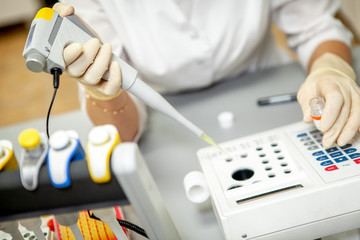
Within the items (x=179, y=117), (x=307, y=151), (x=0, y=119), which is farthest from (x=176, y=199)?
(x=0, y=119)

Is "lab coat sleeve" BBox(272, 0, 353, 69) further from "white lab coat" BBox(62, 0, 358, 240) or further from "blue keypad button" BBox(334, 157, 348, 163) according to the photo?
"blue keypad button" BBox(334, 157, 348, 163)

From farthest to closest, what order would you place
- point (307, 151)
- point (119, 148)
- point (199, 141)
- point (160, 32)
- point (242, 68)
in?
point (242, 68), point (160, 32), point (199, 141), point (307, 151), point (119, 148)

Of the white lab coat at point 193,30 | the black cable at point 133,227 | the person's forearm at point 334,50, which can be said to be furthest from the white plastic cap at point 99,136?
the person's forearm at point 334,50

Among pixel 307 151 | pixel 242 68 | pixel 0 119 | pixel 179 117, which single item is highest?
pixel 0 119

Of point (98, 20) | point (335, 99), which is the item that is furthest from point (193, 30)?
point (335, 99)

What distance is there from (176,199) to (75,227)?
27 cm

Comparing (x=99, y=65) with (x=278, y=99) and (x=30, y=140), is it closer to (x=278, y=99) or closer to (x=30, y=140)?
(x=30, y=140)

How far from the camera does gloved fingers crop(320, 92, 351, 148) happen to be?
695 mm

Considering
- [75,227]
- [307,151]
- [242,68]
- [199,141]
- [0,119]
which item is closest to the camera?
[75,227]

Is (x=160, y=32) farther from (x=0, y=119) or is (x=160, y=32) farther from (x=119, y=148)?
(x=0, y=119)

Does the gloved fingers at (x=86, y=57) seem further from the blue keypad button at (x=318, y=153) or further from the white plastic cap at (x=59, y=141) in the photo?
the blue keypad button at (x=318, y=153)

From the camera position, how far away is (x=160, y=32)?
1071 millimetres

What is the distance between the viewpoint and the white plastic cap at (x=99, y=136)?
481mm

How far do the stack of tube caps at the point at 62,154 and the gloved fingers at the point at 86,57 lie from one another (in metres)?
0.18
